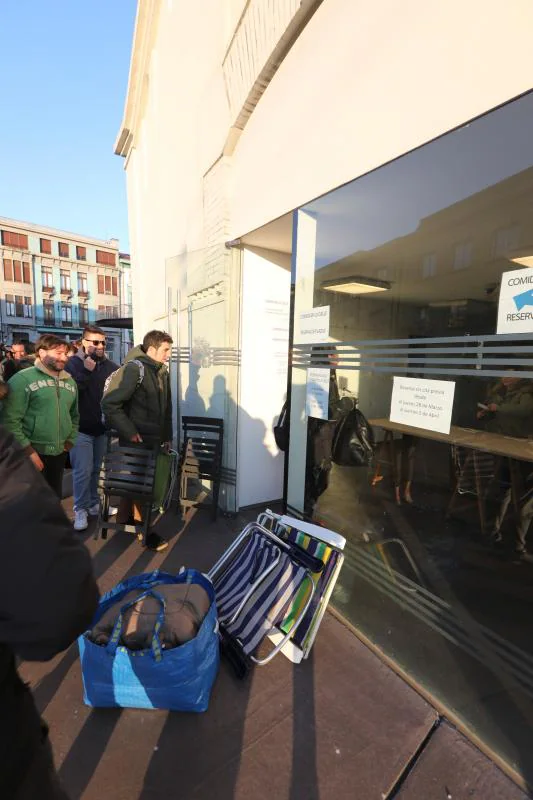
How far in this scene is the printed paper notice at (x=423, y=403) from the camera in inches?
86.2

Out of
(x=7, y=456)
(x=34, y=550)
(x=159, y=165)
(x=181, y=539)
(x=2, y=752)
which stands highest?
(x=159, y=165)

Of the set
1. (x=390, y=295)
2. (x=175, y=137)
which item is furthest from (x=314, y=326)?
(x=175, y=137)

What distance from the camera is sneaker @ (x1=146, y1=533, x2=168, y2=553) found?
147 inches

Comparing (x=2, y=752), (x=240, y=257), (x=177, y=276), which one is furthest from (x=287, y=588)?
(x=177, y=276)

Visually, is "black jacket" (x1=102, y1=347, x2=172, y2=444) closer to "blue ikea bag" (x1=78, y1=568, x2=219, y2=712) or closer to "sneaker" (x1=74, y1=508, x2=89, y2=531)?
"sneaker" (x1=74, y1=508, x2=89, y2=531)

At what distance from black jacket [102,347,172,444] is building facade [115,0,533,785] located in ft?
2.69

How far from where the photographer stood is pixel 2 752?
0.94 meters

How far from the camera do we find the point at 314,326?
320cm

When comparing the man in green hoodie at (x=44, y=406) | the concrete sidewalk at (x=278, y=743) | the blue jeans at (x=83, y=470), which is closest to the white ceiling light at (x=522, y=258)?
the concrete sidewalk at (x=278, y=743)

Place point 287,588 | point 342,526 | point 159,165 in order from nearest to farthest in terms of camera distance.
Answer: point 287,588 → point 342,526 → point 159,165

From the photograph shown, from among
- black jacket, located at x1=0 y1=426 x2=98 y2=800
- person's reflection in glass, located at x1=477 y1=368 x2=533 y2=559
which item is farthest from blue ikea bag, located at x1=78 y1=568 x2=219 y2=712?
person's reflection in glass, located at x1=477 y1=368 x2=533 y2=559

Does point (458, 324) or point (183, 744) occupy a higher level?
point (458, 324)

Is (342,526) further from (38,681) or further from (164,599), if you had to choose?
(38,681)

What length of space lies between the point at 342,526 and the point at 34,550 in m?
2.79
